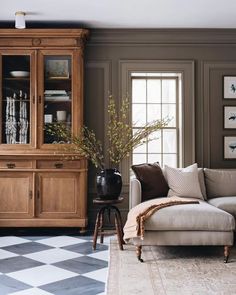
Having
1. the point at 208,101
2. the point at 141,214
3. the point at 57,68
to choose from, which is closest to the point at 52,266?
the point at 141,214

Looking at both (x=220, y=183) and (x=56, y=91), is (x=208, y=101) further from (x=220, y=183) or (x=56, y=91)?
(x=56, y=91)

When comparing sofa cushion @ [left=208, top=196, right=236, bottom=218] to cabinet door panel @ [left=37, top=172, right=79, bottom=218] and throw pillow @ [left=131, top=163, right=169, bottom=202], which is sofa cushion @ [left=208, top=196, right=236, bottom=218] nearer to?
throw pillow @ [left=131, top=163, right=169, bottom=202]

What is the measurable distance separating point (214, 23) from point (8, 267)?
357 cm

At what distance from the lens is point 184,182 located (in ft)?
16.0

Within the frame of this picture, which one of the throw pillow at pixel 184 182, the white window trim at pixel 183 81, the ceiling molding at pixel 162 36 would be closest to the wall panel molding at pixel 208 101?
the white window trim at pixel 183 81

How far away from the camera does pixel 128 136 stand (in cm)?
556

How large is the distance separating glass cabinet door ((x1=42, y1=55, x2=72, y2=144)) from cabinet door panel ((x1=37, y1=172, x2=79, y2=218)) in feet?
1.95

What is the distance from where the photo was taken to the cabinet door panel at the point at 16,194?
5.13m

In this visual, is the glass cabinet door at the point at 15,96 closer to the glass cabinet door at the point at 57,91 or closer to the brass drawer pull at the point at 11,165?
Result: the glass cabinet door at the point at 57,91

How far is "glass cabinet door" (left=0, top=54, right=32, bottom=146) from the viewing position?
5219 millimetres

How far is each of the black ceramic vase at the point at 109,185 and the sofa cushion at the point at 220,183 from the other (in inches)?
46.3

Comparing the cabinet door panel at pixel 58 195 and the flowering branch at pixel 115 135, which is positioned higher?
the flowering branch at pixel 115 135

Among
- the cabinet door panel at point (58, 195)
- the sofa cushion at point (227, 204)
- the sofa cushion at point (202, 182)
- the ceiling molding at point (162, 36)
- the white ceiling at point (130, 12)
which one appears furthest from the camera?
the ceiling molding at point (162, 36)

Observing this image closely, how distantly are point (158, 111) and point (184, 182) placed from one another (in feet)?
4.13
